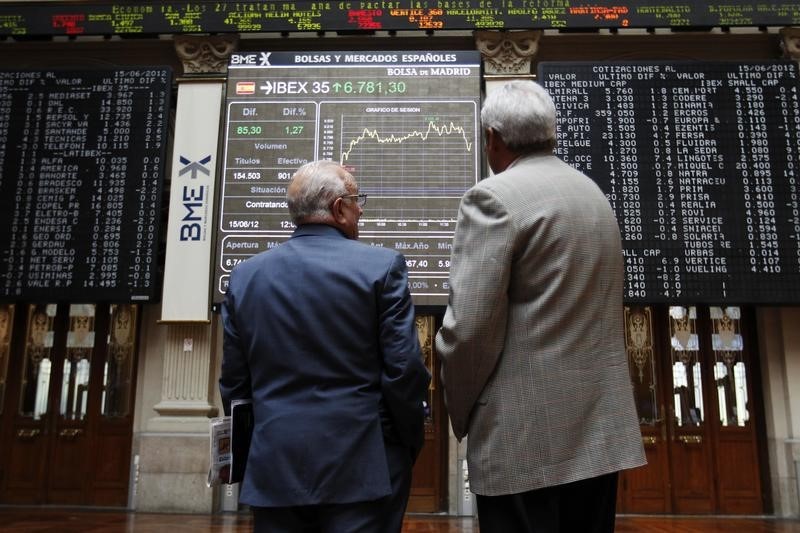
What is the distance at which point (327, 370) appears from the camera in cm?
170

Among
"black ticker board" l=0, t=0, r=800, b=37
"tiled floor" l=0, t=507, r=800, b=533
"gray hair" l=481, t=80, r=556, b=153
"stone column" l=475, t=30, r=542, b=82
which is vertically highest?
"black ticker board" l=0, t=0, r=800, b=37

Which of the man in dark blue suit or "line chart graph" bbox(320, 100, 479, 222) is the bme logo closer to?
"line chart graph" bbox(320, 100, 479, 222)

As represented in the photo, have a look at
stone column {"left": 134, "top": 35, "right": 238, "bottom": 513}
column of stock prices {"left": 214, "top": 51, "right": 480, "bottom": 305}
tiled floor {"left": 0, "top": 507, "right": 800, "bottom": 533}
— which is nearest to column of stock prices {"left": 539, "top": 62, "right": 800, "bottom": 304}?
column of stock prices {"left": 214, "top": 51, "right": 480, "bottom": 305}

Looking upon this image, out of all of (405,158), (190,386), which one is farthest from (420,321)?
(190,386)

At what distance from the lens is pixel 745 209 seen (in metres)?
6.09

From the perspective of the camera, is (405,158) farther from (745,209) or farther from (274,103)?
(745,209)

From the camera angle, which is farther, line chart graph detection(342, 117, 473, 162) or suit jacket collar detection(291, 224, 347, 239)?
line chart graph detection(342, 117, 473, 162)

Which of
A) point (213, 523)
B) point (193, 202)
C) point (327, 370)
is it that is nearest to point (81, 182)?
point (193, 202)

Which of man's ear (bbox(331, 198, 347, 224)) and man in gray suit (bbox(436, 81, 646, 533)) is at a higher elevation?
man's ear (bbox(331, 198, 347, 224))

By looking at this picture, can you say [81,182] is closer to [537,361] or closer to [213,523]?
[213,523]

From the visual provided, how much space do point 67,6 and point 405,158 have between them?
4.02 metres

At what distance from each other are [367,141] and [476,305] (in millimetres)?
5009

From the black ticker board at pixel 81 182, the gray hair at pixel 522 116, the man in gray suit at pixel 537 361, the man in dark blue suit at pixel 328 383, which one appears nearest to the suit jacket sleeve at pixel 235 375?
the man in dark blue suit at pixel 328 383

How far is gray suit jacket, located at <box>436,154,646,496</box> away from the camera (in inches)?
59.4
